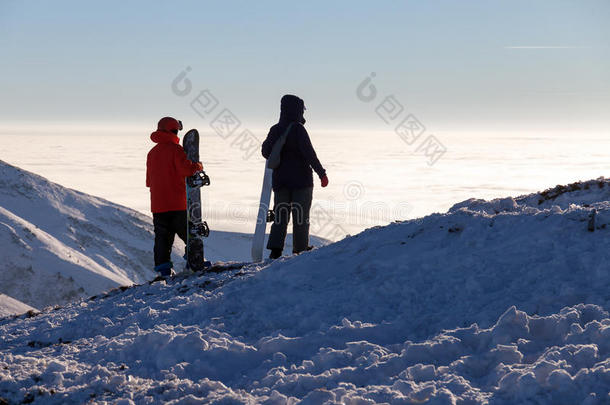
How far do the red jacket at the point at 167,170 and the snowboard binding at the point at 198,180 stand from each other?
0.10 metres

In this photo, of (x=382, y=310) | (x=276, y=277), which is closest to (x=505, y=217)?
(x=382, y=310)

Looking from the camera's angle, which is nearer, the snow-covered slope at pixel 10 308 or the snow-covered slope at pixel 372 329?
the snow-covered slope at pixel 372 329

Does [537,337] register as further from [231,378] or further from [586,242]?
[231,378]

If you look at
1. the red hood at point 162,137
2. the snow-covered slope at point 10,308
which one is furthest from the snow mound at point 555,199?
the snow-covered slope at point 10,308

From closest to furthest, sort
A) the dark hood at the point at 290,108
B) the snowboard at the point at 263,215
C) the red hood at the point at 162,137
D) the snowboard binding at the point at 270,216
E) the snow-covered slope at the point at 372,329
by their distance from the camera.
Answer: the snow-covered slope at the point at 372,329, the red hood at the point at 162,137, the dark hood at the point at 290,108, the snowboard binding at the point at 270,216, the snowboard at the point at 263,215

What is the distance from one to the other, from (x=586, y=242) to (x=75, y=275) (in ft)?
75.9

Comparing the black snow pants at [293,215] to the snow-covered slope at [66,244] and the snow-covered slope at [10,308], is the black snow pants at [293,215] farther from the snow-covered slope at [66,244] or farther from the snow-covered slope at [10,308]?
the snow-covered slope at [66,244]

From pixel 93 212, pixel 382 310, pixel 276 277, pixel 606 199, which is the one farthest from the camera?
pixel 93 212

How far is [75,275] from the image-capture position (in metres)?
25.9

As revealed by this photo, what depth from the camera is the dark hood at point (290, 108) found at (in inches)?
378

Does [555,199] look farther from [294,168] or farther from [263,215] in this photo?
[263,215]

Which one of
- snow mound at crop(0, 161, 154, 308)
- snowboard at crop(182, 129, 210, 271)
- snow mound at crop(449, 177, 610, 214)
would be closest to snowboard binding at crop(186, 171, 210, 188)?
snowboard at crop(182, 129, 210, 271)

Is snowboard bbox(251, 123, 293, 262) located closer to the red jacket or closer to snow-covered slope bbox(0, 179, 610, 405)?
the red jacket

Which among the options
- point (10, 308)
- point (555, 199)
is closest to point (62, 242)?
point (10, 308)
